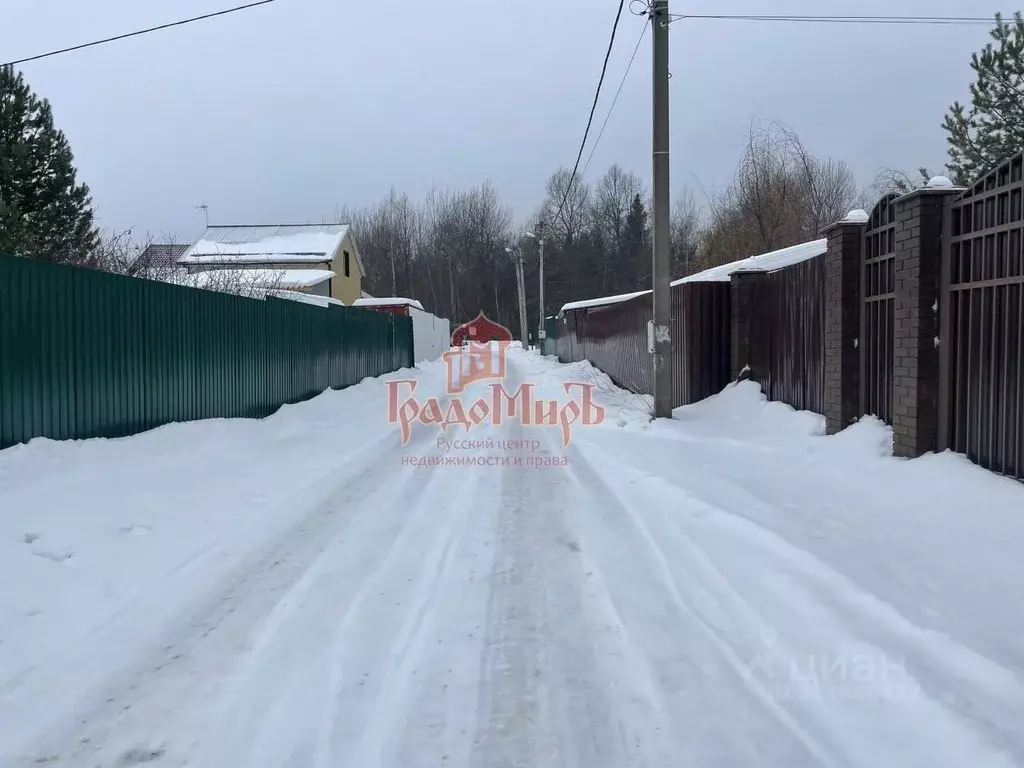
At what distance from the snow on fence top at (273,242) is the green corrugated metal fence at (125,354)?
2648 centimetres

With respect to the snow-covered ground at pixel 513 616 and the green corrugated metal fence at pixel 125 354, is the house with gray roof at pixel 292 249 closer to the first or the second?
the green corrugated metal fence at pixel 125 354

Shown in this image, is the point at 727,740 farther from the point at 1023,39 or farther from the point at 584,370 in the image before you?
the point at 1023,39

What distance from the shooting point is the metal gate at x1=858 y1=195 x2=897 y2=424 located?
24.0 ft

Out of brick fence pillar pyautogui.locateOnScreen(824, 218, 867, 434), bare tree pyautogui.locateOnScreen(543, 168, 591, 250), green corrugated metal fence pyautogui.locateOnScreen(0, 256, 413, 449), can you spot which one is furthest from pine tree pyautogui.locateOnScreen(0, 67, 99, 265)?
bare tree pyautogui.locateOnScreen(543, 168, 591, 250)

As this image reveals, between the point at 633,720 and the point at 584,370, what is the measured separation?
2122 centimetres

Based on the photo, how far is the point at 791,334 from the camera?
9.93 meters

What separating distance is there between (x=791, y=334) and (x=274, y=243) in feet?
119

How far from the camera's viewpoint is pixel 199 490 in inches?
275

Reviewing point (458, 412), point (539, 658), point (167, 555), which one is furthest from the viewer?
point (458, 412)

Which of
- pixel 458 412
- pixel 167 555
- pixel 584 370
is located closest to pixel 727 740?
pixel 167 555

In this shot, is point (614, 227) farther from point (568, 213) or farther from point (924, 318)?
point (924, 318)

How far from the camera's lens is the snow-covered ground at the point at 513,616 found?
300 centimetres

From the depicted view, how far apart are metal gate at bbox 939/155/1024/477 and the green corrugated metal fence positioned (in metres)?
8.01

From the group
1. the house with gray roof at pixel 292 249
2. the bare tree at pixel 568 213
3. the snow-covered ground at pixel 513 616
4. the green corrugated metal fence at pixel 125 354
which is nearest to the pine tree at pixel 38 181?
the green corrugated metal fence at pixel 125 354
